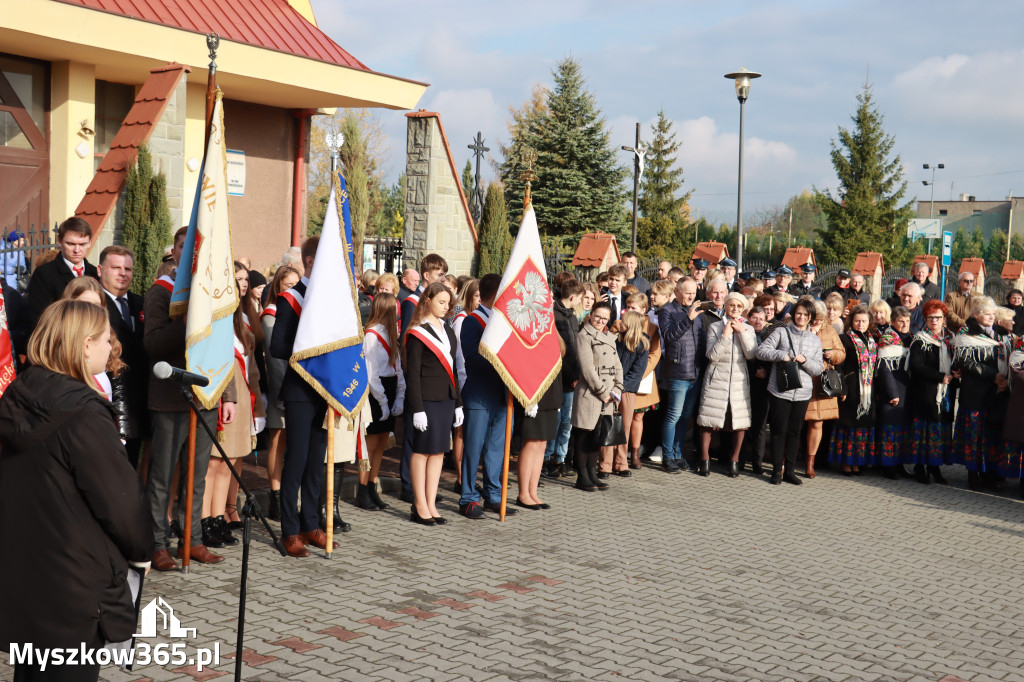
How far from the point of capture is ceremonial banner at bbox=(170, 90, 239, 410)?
A: 21.0 feet

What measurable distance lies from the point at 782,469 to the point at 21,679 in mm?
8928

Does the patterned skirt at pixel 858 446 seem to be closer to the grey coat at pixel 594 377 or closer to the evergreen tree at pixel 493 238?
the grey coat at pixel 594 377

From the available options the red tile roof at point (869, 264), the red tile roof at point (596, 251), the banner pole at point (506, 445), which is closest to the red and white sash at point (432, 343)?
the banner pole at point (506, 445)

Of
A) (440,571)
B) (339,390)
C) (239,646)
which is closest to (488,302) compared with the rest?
(339,390)

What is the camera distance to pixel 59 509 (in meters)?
3.30

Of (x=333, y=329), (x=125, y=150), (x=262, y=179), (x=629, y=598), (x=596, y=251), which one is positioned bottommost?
(x=629, y=598)

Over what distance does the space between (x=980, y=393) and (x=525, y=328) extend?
557 centimetres

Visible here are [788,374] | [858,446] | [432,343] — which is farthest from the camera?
[858,446]

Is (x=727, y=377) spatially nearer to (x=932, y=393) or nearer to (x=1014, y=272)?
(x=932, y=393)

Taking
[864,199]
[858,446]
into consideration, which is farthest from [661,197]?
[858,446]

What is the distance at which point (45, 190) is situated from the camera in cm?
1438

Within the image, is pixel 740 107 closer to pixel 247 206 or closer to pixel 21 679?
pixel 247 206

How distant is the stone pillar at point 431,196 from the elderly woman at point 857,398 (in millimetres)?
6628

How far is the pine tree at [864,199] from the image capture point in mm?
43844
